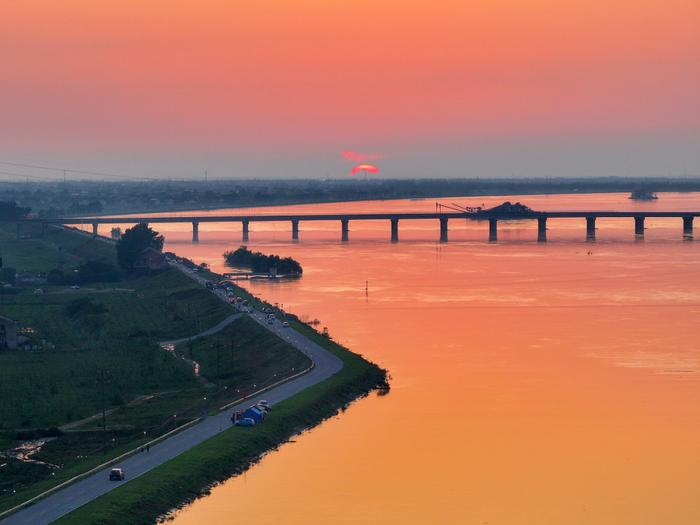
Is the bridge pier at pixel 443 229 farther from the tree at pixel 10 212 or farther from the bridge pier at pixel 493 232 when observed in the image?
the tree at pixel 10 212

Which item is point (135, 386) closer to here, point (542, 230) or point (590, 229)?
point (542, 230)

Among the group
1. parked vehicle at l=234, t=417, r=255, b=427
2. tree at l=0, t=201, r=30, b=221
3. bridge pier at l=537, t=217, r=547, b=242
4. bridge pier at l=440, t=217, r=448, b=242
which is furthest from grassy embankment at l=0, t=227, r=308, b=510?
bridge pier at l=537, t=217, r=547, b=242

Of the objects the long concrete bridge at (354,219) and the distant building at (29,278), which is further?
the long concrete bridge at (354,219)


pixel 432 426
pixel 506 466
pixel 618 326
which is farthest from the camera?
pixel 618 326

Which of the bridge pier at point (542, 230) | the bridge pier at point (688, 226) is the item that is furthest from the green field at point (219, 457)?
the bridge pier at point (688, 226)

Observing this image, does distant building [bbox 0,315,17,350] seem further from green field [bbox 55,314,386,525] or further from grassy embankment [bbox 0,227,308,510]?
green field [bbox 55,314,386,525]

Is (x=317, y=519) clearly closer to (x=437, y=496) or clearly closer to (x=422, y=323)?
(x=437, y=496)

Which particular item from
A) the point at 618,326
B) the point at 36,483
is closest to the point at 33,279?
the point at 618,326
